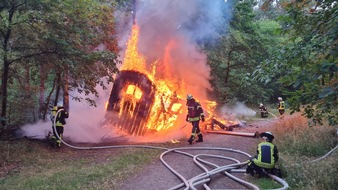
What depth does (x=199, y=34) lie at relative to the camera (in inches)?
674

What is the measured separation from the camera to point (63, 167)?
8164 mm

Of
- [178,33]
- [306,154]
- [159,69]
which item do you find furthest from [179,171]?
[178,33]

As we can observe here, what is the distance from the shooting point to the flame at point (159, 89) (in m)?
13.9

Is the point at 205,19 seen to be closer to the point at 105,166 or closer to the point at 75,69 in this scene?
the point at 75,69

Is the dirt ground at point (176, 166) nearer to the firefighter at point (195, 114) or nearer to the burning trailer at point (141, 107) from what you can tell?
the firefighter at point (195, 114)

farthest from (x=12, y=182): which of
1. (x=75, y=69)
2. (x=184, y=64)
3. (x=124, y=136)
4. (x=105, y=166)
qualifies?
(x=184, y=64)

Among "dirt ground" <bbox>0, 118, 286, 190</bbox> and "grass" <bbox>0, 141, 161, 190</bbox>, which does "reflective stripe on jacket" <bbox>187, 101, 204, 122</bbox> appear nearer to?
"dirt ground" <bbox>0, 118, 286, 190</bbox>

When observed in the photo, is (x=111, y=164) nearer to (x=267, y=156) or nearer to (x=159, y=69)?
(x=267, y=156)

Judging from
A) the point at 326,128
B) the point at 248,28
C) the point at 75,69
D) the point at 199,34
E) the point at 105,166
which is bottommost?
the point at 105,166

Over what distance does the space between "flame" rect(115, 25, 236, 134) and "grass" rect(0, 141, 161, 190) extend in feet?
13.1

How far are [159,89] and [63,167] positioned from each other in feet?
22.2

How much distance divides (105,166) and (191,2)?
10298mm

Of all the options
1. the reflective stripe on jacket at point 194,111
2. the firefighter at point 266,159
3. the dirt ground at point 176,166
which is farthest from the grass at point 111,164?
the reflective stripe on jacket at point 194,111

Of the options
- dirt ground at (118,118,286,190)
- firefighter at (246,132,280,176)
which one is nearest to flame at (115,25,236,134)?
dirt ground at (118,118,286,190)
